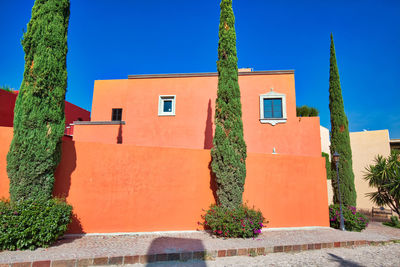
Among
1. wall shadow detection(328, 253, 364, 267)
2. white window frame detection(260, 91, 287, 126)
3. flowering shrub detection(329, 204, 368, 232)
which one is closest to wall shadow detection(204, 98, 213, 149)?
white window frame detection(260, 91, 287, 126)

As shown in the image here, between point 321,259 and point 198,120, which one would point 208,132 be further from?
point 321,259

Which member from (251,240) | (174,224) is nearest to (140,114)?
(174,224)

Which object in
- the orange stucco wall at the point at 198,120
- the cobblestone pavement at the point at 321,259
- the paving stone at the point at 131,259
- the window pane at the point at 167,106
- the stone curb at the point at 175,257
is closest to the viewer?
the stone curb at the point at 175,257

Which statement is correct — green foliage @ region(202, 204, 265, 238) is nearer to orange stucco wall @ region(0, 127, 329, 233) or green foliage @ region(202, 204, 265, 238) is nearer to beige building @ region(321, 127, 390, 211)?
orange stucco wall @ region(0, 127, 329, 233)

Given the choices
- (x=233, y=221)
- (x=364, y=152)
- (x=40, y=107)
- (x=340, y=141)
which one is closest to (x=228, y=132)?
(x=233, y=221)

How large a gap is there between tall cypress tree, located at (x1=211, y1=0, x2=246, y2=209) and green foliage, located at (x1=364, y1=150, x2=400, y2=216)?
Result: 793cm

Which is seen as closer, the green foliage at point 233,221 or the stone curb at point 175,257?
the stone curb at point 175,257

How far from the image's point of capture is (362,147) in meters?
19.1

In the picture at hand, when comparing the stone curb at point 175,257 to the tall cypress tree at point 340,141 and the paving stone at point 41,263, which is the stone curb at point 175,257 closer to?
the paving stone at point 41,263

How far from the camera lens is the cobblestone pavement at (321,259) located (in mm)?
4879

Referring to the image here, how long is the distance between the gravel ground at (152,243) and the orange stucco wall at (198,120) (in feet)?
15.5

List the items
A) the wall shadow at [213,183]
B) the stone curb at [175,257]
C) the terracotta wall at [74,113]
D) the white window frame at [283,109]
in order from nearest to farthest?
the stone curb at [175,257] < the wall shadow at [213,183] < the white window frame at [283,109] < the terracotta wall at [74,113]

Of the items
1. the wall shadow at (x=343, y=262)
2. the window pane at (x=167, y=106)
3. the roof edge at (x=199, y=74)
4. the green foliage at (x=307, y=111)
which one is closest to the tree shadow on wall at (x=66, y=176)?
the wall shadow at (x=343, y=262)

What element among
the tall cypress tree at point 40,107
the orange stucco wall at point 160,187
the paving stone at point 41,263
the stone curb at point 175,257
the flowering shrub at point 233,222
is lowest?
the stone curb at point 175,257
